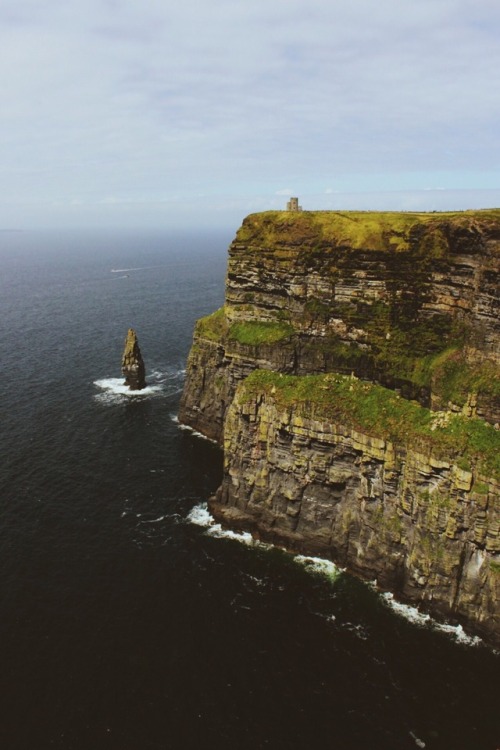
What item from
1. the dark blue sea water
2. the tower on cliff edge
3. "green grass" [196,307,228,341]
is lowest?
the dark blue sea water

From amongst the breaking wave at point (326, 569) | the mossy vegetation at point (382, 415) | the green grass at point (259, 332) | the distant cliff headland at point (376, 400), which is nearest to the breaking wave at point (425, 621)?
the breaking wave at point (326, 569)

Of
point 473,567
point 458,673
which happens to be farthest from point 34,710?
point 473,567

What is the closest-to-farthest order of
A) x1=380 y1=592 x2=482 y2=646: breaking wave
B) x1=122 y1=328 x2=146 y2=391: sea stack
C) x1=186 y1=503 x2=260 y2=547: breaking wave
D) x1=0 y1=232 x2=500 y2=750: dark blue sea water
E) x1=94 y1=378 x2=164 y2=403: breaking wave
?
x1=0 y1=232 x2=500 y2=750: dark blue sea water, x1=380 y1=592 x2=482 y2=646: breaking wave, x1=186 y1=503 x2=260 y2=547: breaking wave, x1=94 y1=378 x2=164 y2=403: breaking wave, x1=122 y1=328 x2=146 y2=391: sea stack

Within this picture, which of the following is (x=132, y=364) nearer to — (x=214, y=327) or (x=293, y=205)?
(x=214, y=327)

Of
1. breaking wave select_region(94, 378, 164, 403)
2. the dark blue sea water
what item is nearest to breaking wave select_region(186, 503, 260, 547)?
the dark blue sea water

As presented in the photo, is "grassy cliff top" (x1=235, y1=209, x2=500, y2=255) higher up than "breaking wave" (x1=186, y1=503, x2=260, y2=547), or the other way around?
"grassy cliff top" (x1=235, y1=209, x2=500, y2=255)

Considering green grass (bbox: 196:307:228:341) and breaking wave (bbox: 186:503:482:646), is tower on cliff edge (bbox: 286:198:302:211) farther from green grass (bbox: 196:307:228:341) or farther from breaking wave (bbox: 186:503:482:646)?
breaking wave (bbox: 186:503:482:646)
